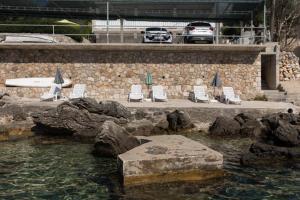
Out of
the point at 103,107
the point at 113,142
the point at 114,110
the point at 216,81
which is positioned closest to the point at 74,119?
the point at 103,107

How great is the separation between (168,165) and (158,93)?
40.4 feet

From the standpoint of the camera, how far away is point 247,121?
20031 millimetres

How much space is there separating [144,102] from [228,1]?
8.94m

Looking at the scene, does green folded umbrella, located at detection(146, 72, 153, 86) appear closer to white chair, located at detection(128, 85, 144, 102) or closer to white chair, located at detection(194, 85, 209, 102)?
white chair, located at detection(128, 85, 144, 102)

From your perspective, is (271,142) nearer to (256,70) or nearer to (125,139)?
(125,139)

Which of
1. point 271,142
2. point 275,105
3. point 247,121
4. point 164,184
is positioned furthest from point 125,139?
point 275,105

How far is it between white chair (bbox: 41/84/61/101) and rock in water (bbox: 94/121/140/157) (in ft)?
28.1

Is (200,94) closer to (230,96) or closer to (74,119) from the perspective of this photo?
(230,96)

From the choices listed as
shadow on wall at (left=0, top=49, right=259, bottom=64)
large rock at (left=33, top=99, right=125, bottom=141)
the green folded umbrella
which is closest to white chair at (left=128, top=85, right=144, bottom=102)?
the green folded umbrella

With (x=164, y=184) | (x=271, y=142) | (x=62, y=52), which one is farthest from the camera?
(x=62, y=52)

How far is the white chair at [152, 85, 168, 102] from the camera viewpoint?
23453mm

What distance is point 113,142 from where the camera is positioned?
1471cm

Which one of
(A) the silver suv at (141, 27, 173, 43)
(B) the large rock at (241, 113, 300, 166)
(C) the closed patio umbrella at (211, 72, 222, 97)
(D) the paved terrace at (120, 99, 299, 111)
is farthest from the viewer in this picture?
(A) the silver suv at (141, 27, 173, 43)

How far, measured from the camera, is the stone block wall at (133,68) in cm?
2486
